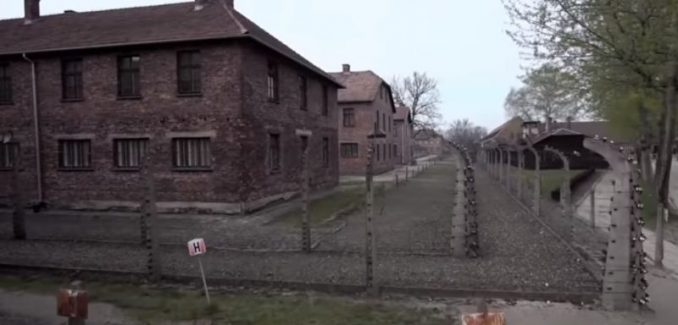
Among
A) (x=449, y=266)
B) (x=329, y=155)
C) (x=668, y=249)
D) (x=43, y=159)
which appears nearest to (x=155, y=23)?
(x=43, y=159)

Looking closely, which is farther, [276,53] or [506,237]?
[276,53]

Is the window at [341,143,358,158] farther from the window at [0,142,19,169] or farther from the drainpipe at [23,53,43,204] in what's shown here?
the window at [0,142,19,169]

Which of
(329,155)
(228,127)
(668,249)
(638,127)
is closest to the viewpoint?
(668,249)

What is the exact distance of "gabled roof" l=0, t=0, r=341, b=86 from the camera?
17078 mm

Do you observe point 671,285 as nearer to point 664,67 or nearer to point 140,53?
point 664,67

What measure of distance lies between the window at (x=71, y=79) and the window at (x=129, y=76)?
1730 mm

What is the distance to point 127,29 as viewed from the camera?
1881 cm

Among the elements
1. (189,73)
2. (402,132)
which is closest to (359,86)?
(402,132)

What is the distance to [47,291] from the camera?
8125 millimetres

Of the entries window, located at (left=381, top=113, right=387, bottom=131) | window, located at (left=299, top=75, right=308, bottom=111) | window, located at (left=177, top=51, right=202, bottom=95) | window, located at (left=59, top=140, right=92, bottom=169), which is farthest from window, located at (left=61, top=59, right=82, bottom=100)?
window, located at (left=381, top=113, right=387, bottom=131)

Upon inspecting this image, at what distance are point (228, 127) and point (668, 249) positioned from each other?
12537 mm

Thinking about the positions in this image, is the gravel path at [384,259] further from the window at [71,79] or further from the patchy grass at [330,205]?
the window at [71,79]

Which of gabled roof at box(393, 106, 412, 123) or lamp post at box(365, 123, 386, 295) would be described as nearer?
lamp post at box(365, 123, 386, 295)

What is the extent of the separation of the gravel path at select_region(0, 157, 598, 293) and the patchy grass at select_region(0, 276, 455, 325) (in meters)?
0.98
